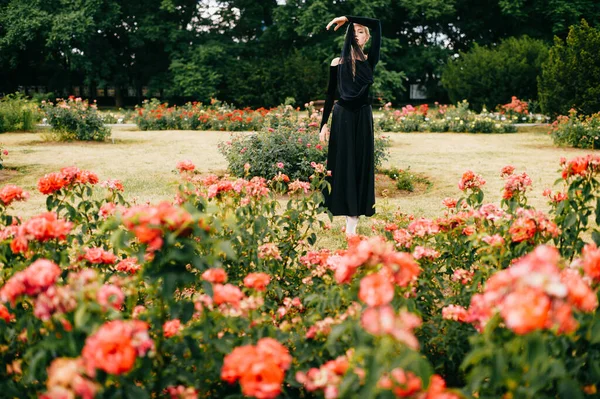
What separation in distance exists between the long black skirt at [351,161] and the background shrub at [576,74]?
1037cm

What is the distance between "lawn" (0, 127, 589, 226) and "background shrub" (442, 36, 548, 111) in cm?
423

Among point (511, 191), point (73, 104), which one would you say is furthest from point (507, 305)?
point (73, 104)

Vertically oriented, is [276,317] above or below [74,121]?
below

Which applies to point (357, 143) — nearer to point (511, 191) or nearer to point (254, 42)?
point (511, 191)

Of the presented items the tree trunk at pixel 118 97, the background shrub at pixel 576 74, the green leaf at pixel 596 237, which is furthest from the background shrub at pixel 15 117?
the green leaf at pixel 596 237

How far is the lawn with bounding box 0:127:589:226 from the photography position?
675 cm

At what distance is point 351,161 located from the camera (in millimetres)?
4332

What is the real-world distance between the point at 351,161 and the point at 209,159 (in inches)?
226

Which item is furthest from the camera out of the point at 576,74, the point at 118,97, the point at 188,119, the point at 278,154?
the point at 118,97

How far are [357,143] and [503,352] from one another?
3.13m

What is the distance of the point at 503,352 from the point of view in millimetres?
1345

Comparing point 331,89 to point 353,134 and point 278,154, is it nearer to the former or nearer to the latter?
point 353,134

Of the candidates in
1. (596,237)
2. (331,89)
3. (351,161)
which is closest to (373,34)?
(331,89)

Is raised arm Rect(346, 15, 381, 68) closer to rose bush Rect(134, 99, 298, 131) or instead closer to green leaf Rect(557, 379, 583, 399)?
green leaf Rect(557, 379, 583, 399)
